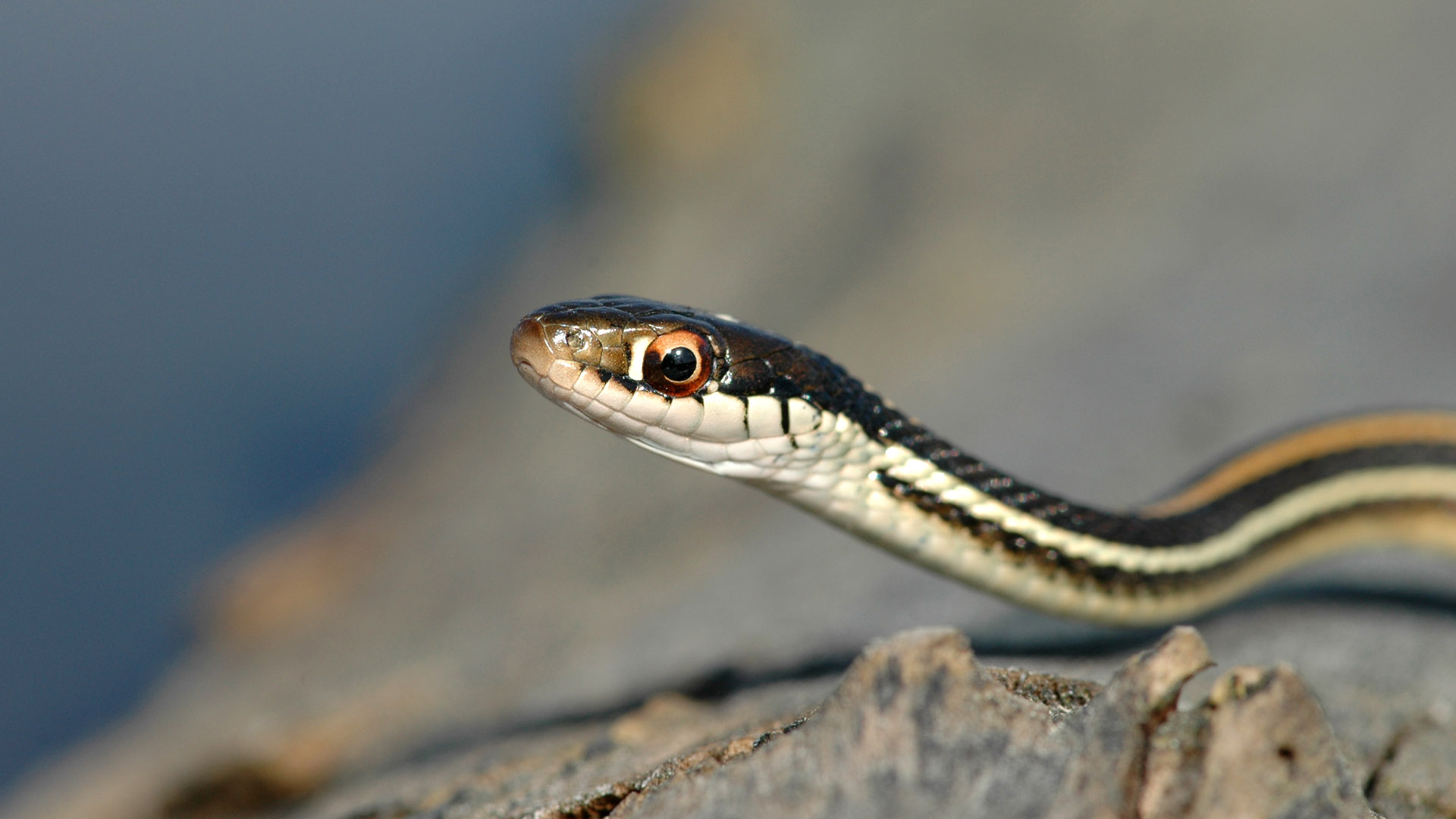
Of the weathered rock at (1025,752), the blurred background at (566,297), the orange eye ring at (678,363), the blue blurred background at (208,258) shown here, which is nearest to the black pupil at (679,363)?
the orange eye ring at (678,363)

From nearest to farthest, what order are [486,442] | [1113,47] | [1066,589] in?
[1066,589]
[486,442]
[1113,47]

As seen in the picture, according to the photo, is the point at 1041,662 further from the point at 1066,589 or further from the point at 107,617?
the point at 107,617

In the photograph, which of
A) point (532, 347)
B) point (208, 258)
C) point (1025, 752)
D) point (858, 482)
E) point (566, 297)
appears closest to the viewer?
point (1025, 752)

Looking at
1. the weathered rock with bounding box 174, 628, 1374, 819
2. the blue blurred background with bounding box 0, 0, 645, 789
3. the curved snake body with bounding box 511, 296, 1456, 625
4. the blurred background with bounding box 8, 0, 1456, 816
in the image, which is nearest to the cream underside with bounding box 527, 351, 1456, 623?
the curved snake body with bounding box 511, 296, 1456, 625

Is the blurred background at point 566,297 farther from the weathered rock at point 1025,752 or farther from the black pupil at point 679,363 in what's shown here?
the weathered rock at point 1025,752

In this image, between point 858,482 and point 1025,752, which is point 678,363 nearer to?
point 858,482

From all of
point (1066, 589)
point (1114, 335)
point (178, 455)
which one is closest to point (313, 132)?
point (178, 455)

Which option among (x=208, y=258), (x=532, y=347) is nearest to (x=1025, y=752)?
(x=532, y=347)
